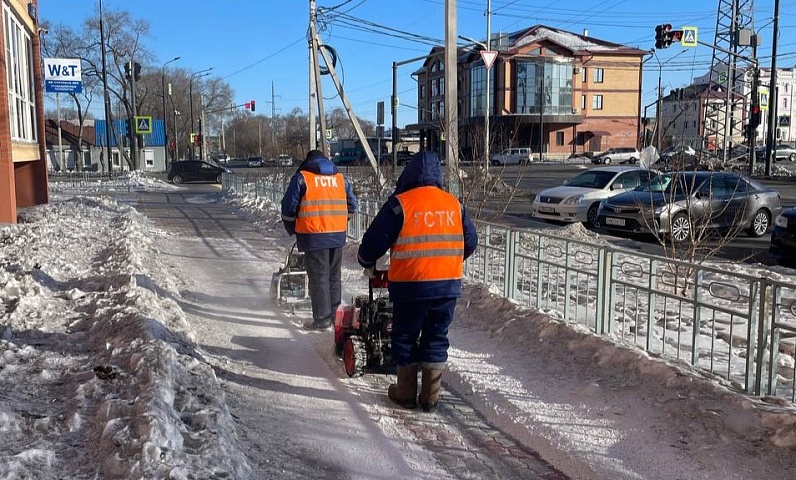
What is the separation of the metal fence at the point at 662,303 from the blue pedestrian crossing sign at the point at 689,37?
67.2 ft

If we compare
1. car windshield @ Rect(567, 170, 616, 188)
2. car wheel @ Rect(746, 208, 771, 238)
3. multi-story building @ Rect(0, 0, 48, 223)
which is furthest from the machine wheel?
car windshield @ Rect(567, 170, 616, 188)

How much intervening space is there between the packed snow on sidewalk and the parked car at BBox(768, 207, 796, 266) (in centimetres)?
705

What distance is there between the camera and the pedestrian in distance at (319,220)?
7.12 meters

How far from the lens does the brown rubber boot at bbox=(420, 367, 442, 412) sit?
201 inches

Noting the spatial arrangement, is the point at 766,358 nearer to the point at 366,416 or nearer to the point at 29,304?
the point at 366,416

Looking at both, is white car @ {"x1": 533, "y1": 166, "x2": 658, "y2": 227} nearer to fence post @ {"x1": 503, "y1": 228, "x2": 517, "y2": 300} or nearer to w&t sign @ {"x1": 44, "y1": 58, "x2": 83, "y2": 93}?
fence post @ {"x1": 503, "y1": 228, "x2": 517, "y2": 300}

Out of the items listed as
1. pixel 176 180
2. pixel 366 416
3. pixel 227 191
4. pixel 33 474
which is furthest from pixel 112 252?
pixel 176 180

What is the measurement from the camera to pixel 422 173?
4.96 m

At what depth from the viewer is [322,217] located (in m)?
7.13

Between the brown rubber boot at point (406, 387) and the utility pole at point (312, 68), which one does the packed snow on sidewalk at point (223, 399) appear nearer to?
the brown rubber boot at point (406, 387)

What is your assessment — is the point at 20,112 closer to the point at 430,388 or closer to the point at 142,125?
the point at 430,388

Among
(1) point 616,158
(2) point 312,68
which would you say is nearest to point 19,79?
(2) point 312,68

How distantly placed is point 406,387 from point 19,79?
51.3ft

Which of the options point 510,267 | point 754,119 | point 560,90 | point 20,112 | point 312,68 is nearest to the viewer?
point 510,267
